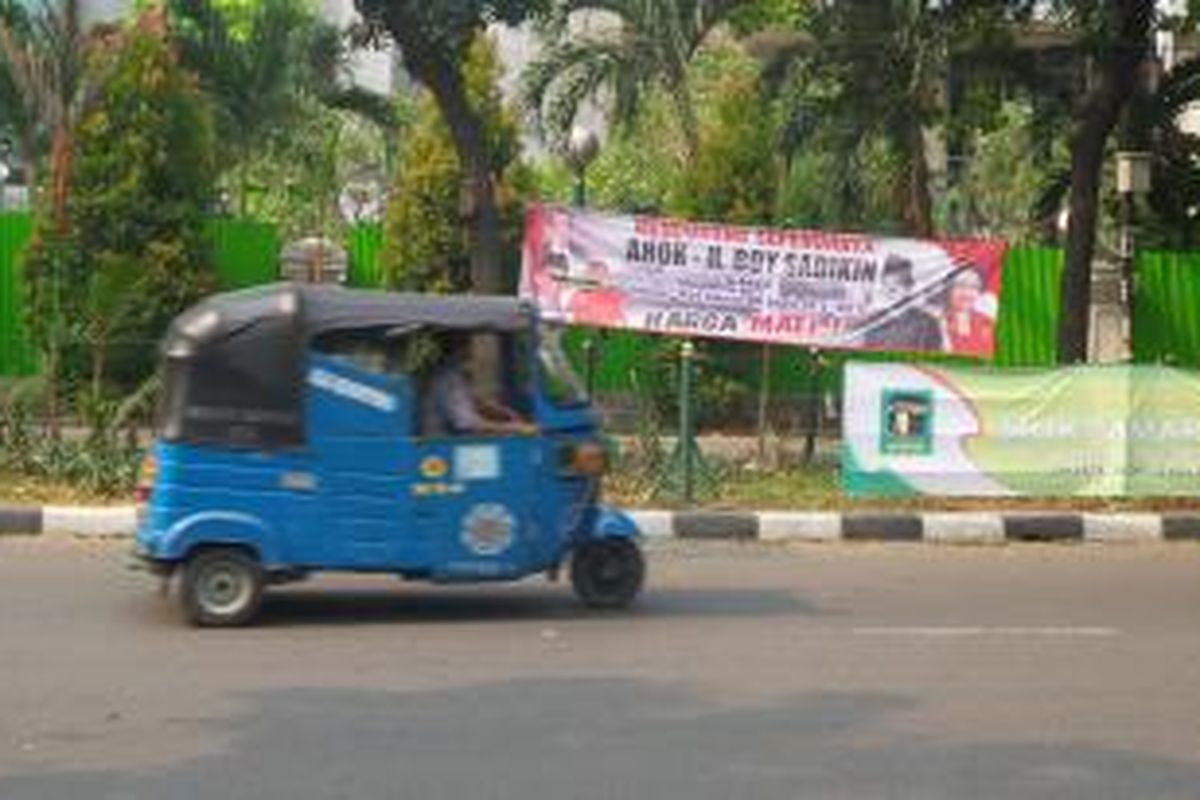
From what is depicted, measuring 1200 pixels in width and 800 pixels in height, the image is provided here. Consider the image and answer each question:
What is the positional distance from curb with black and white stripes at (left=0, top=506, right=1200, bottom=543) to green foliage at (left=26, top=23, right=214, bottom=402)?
6581 millimetres

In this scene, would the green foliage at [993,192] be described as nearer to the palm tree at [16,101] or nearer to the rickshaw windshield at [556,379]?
the palm tree at [16,101]

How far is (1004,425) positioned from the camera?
16188 millimetres

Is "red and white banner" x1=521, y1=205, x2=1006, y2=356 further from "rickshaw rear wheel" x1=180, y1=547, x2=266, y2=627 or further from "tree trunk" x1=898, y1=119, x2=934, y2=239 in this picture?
"rickshaw rear wheel" x1=180, y1=547, x2=266, y2=627

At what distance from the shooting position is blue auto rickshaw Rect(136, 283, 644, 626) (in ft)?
33.7

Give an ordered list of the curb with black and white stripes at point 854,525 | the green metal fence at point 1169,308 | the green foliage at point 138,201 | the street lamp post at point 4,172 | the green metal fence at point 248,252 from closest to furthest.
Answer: the curb with black and white stripes at point 854,525 < the green foliage at point 138,201 < the green metal fence at point 248,252 < the green metal fence at point 1169,308 < the street lamp post at point 4,172

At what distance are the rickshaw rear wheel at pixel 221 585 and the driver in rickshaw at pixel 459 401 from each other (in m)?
1.07

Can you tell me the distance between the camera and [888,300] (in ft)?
57.7

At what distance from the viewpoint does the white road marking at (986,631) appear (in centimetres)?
1055

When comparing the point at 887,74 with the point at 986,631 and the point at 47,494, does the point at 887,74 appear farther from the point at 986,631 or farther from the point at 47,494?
the point at 986,631

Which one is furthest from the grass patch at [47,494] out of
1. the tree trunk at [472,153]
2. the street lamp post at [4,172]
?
the street lamp post at [4,172]

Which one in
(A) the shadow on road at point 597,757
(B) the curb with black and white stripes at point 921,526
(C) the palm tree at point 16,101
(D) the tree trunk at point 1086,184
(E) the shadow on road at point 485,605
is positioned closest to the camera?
(A) the shadow on road at point 597,757

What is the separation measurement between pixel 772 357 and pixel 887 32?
3300 millimetres

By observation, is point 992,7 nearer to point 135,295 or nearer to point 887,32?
point 887,32

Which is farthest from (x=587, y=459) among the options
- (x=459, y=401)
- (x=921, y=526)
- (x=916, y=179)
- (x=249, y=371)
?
(x=916, y=179)
